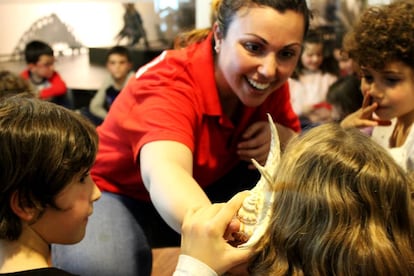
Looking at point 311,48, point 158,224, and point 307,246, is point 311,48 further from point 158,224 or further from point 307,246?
point 307,246

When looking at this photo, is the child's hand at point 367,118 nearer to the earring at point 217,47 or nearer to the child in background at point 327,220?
the earring at point 217,47

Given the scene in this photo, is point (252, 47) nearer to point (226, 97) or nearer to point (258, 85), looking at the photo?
point (258, 85)

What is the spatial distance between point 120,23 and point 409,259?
6.65 ft

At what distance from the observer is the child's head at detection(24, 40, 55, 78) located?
97.5 inches

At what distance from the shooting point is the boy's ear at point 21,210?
90 centimetres

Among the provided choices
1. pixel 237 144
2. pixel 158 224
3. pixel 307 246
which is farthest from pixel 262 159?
pixel 307 246

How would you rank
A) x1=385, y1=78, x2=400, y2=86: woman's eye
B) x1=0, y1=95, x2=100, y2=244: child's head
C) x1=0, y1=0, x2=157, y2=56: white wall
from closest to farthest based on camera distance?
1. x1=0, y1=95, x2=100, y2=244: child's head
2. x1=385, y1=78, x2=400, y2=86: woman's eye
3. x1=0, y1=0, x2=157, y2=56: white wall

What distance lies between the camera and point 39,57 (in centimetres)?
249

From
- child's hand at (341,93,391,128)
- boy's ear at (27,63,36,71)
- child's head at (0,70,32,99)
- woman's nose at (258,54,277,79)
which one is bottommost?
boy's ear at (27,63,36,71)

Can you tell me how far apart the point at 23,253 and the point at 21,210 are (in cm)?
8

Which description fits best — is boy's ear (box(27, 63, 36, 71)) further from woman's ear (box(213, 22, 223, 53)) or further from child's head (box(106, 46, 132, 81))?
woman's ear (box(213, 22, 223, 53))

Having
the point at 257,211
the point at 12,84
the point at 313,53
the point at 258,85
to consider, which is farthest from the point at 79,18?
the point at 257,211

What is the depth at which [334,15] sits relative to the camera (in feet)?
8.79

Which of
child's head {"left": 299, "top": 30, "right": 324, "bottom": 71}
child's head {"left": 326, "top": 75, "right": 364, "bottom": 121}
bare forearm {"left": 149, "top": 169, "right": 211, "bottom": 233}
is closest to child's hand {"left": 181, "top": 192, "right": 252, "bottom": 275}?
bare forearm {"left": 149, "top": 169, "right": 211, "bottom": 233}
